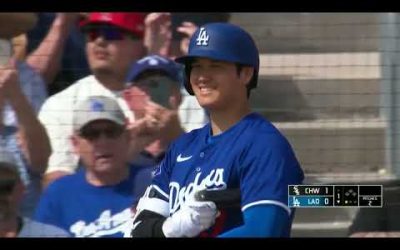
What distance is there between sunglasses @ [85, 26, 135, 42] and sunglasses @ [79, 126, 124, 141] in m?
0.38

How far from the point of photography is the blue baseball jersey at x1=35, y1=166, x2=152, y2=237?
4480 mm

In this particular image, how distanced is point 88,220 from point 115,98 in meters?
0.53

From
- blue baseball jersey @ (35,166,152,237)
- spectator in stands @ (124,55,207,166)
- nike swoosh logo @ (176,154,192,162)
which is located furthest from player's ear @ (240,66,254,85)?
blue baseball jersey @ (35,166,152,237)

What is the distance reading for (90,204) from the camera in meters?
4.54

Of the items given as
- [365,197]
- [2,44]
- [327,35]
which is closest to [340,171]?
[365,197]

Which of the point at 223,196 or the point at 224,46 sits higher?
the point at 224,46

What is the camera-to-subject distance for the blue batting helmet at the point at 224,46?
11.5 ft

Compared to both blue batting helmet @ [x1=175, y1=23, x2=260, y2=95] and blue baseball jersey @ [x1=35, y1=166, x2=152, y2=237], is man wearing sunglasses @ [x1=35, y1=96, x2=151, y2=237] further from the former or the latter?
blue batting helmet @ [x1=175, y1=23, x2=260, y2=95]

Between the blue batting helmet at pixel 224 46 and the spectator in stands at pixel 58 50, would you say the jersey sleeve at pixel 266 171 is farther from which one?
the spectator in stands at pixel 58 50

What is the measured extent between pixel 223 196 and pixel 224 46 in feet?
1.62

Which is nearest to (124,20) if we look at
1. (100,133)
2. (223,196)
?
(100,133)

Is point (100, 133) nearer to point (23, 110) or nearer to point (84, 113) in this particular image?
point (84, 113)
